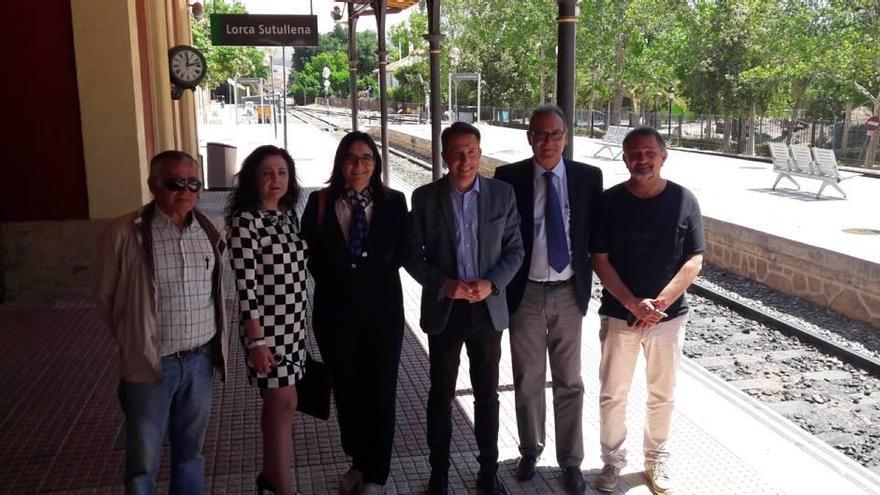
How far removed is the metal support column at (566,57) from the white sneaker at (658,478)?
2031 mm

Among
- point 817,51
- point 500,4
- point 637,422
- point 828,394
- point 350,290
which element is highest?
point 500,4

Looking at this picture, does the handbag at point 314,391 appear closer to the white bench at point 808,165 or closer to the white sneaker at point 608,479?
the white sneaker at point 608,479

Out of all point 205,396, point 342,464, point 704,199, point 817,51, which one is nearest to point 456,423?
point 342,464

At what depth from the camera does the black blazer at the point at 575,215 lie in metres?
3.65

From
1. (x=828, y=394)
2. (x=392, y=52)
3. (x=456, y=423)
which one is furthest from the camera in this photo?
(x=392, y=52)

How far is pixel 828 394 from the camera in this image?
20.2 ft

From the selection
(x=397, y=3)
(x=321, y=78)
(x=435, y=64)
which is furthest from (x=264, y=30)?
(x=321, y=78)

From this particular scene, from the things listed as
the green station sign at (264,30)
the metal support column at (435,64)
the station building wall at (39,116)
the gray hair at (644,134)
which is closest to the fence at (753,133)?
the green station sign at (264,30)

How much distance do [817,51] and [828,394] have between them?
1868cm

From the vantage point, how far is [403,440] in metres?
4.42

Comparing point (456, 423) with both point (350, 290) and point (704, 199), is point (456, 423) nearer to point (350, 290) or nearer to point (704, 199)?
point (350, 290)

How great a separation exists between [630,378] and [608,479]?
1.67 feet

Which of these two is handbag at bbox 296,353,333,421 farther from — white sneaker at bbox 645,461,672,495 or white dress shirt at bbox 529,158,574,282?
white sneaker at bbox 645,461,672,495

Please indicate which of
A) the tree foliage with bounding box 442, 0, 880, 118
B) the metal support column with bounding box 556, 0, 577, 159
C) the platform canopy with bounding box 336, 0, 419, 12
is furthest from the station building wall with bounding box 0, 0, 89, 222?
the tree foliage with bounding box 442, 0, 880, 118
